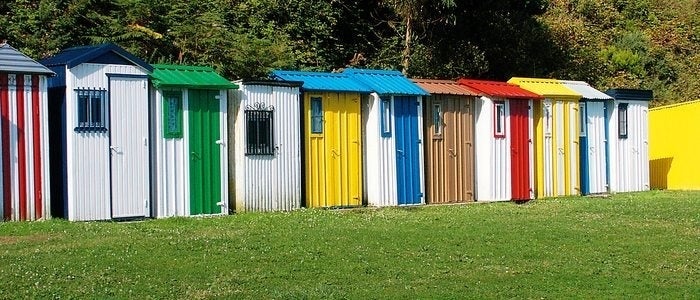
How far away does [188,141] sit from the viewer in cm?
2172

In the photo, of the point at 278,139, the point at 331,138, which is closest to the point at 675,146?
the point at 331,138

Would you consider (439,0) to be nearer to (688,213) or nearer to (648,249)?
(688,213)

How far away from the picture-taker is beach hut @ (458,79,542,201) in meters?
27.7

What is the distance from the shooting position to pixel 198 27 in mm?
34250

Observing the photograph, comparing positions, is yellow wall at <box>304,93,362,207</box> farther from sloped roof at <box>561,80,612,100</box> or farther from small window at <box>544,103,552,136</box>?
sloped roof at <box>561,80,612,100</box>

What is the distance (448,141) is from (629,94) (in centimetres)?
823

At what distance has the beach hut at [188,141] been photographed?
2133cm

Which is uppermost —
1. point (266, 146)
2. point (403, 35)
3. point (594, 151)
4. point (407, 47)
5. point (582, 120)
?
point (403, 35)

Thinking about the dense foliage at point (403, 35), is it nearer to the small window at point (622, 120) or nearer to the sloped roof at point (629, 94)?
the sloped roof at point (629, 94)

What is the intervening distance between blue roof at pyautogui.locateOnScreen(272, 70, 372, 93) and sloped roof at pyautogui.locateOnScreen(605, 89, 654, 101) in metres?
10.1

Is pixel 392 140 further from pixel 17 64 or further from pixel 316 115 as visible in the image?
pixel 17 64

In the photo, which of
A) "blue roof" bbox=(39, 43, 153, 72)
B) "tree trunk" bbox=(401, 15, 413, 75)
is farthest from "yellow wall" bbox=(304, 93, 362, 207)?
"tree trunk" bbox=(401, 15, 413, 75)

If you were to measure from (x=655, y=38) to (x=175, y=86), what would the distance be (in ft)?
136

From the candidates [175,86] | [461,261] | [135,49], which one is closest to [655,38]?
[135,49]
